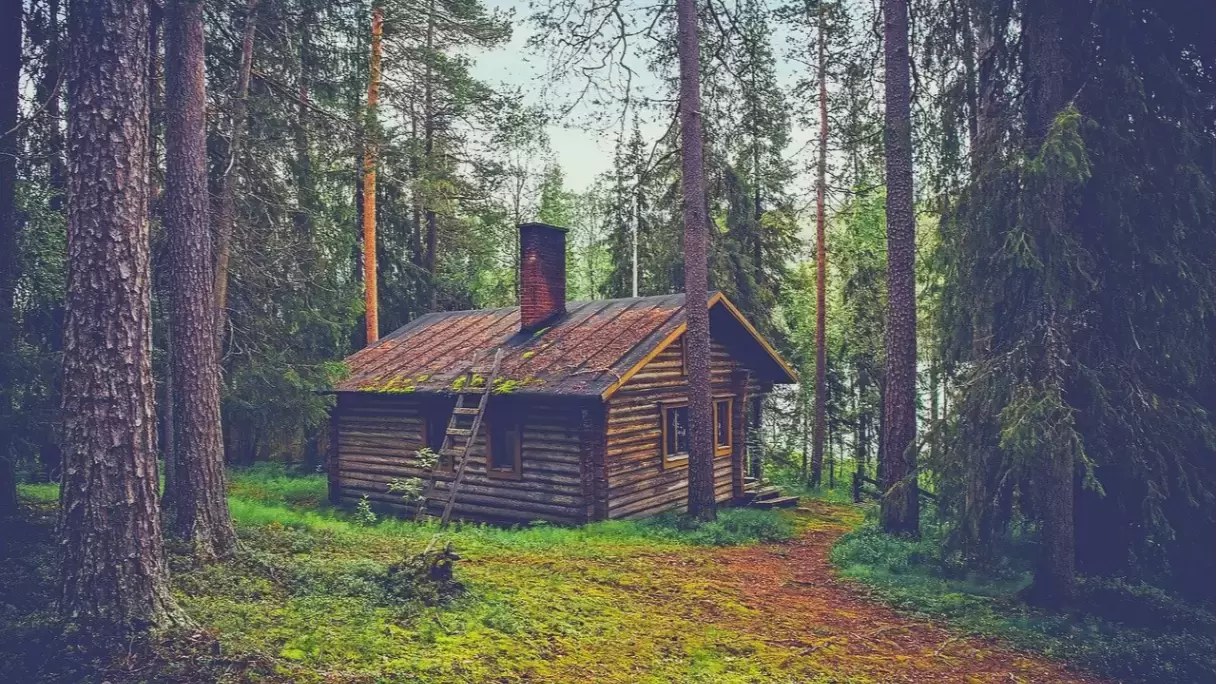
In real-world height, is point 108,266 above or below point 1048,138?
below

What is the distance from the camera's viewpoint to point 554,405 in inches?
603

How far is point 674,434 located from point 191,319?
438 inches

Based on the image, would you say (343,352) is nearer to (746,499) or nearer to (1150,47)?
(746,499)

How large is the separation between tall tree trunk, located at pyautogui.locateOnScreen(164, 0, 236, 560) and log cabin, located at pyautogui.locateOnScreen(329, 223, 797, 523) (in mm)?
5829

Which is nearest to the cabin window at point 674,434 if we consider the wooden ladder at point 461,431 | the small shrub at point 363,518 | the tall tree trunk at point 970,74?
the wooden ladder at point 461,431

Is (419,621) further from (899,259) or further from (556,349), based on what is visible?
(556,349)

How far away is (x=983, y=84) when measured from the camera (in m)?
9.75

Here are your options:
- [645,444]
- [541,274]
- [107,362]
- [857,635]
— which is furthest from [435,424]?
[107,362]

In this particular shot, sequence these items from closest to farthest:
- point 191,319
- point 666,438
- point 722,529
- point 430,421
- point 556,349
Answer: point 191,319 → point 722,529 → point 556,349 → point 666,438 → point 430,421

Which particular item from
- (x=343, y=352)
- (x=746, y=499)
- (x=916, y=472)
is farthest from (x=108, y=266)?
(x=343, y=352)

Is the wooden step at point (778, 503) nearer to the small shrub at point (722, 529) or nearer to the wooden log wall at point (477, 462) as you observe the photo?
the small shrub at point (722, 529)

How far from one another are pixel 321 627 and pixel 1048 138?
882 centimetres

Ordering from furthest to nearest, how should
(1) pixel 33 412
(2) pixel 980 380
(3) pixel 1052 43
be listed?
(1) pixel 33 412, (2) pixel 980 380, (3) pixel 1052 43

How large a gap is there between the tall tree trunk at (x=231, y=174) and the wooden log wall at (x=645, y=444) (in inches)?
307
